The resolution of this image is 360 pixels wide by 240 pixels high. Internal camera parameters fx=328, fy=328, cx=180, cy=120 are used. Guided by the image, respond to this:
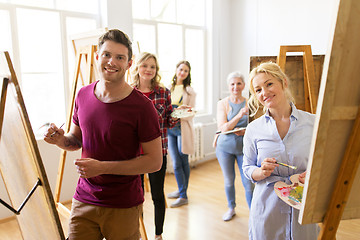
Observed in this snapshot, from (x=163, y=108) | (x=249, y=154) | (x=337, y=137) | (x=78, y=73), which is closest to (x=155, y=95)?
(x=163, y=108)

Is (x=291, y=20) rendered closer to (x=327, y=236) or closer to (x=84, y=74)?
(x=84, y=74)

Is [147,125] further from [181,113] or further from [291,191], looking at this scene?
[181,113]

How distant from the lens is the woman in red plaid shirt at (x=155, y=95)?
256 centimetres

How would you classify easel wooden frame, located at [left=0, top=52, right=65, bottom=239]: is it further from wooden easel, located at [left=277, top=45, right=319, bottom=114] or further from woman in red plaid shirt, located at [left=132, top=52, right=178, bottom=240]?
wooden easel, located at [left=277, top=45, right=319, bottom=114]

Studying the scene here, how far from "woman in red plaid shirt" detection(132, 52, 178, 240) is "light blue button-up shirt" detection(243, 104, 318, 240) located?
106 centimetres

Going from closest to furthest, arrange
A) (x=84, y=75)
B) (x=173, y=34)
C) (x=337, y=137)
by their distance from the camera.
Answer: (x=337, y=137) → (x=84, y=75) → (x=173, y=34)

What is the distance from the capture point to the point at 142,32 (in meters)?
4.48

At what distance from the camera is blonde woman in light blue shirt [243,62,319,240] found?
1.55 m

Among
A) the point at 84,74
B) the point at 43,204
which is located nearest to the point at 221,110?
the point at 84,74

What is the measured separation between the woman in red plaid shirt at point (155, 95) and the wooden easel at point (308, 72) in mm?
950

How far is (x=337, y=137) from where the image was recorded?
0.95 metres

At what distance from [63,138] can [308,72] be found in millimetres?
1863

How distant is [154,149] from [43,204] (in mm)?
502

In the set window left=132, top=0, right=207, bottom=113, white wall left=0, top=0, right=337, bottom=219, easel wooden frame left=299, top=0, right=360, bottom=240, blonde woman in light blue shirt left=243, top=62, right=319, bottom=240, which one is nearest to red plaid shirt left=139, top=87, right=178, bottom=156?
blonde woman in light blue shirt left=243, top=62, right=319, bottom=240
